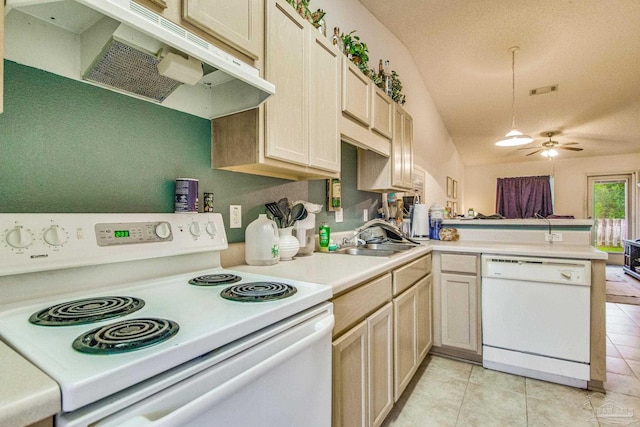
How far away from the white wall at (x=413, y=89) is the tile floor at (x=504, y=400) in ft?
8.03

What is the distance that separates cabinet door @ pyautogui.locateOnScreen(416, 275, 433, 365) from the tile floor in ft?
0.60

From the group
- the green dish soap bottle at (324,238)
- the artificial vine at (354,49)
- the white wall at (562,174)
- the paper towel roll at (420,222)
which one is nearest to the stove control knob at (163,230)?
the green dish soap bottle at (324,238)

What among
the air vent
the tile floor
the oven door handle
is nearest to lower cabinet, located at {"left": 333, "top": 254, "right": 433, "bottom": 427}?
the tile floor

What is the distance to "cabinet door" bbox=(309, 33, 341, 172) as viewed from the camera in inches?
60.7

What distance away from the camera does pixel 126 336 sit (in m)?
0.59

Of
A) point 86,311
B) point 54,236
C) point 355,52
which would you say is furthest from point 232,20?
point 355,52

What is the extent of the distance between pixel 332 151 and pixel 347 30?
4.62 feet

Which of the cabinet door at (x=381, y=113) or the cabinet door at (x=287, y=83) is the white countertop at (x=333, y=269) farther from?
the cabinet door at (x=381, y=113)

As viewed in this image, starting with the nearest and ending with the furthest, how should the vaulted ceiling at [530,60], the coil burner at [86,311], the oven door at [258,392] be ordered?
the oven door at [258,392]
the coil burner at [86,311]
the vaulted ceiling at [530,60]

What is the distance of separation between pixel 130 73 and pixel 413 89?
3657 millimetres

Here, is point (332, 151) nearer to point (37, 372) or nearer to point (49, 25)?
point (49, 25)

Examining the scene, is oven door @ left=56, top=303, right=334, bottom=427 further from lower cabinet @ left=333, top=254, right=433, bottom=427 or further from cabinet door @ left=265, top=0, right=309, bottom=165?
cabinet door @ left=265, top=0, right=309, bottom=165

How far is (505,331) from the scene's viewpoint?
2.23 m

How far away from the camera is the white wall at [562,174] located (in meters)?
7.04
